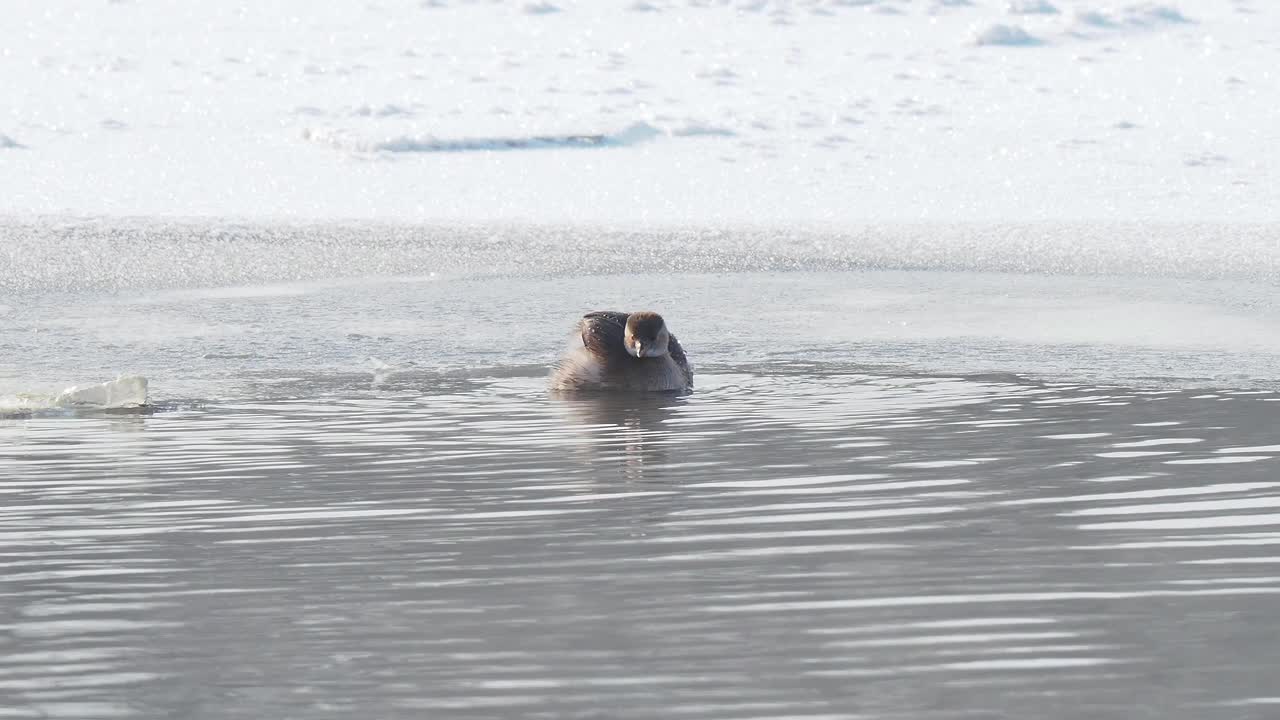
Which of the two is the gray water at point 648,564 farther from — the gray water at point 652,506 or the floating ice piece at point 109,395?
the floating ice piece at point 109,395

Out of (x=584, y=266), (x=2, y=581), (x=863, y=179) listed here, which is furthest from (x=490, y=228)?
(x=2, y=581)

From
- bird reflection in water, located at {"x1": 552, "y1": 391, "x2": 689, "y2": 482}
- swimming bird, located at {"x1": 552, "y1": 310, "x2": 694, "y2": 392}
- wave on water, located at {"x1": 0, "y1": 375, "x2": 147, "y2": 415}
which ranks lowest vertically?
bird reflection in water, located at {"x1": 552, "y1": 391, "x2": 689, "y2": 482}

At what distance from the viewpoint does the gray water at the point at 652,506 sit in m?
3.28

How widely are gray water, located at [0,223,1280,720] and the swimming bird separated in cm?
16

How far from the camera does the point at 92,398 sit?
7.01 m

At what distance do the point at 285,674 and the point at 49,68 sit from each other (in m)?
13.7

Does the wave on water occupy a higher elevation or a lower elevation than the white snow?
lower

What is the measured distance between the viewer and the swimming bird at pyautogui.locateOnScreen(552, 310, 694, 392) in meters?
7.89

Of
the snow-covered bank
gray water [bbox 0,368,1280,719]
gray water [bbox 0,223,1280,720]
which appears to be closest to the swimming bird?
gray water [bbox 0,223,1280,720]

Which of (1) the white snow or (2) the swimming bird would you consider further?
(1) the white snow

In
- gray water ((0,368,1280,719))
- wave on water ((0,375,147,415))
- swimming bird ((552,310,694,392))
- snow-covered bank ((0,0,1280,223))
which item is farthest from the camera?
snow-covered bank ((0,0,1280,223))

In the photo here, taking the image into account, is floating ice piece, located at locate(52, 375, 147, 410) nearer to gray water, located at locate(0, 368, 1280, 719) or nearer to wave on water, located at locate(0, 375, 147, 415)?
wave on water, located at locate(0, 375, 147, 415)

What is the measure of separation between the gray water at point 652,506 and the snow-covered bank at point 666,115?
7.24 feet

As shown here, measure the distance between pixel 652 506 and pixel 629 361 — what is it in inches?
124
